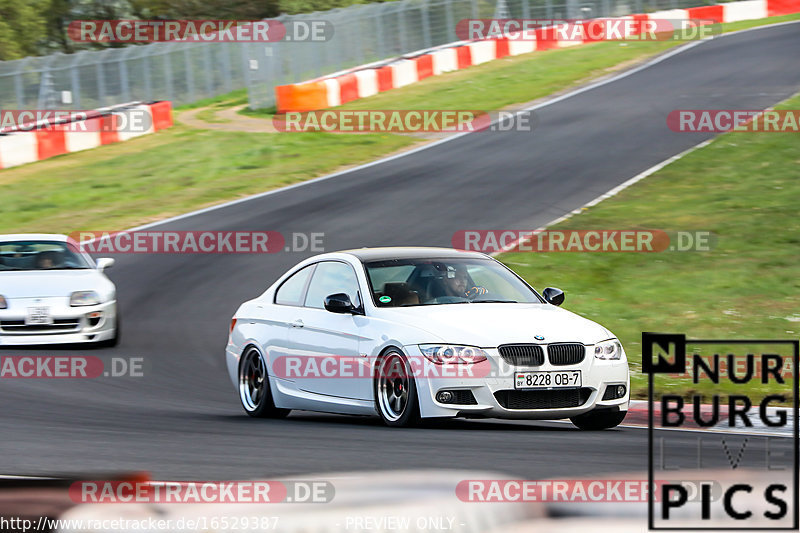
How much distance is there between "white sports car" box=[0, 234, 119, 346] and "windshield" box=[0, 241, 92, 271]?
1 centimetres

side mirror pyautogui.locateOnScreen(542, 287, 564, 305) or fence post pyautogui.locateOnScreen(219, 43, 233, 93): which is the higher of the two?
side mirror pyautogui.locateOnScreen(542, 287, 564, 305)

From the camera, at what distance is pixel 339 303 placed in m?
9.65

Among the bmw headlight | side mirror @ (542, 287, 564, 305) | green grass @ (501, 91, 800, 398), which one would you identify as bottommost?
green grass @ (501, 91, 800, 398)

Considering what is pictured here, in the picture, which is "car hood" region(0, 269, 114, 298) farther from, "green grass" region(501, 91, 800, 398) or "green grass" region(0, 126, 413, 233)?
"green grass" region(0, 126, 413, 233)

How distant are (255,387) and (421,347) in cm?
240

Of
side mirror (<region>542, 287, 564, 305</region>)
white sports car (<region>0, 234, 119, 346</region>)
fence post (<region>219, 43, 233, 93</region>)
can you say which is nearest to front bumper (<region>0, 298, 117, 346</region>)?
white sports car (<region>0, 234, 119, 346</region>)

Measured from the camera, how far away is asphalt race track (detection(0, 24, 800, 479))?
25.2 feet

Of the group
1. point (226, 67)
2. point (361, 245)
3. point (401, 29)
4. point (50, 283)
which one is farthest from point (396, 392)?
point (226, 67)

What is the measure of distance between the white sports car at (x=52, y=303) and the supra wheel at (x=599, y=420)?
24.5 ft

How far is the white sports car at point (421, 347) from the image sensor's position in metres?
8.77

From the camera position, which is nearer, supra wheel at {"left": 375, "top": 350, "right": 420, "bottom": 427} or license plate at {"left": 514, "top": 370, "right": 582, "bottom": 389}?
license plate at {"left": 514, "top": 370, "right": 582, "bottom": 389}

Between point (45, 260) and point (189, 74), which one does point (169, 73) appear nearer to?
point (189, 74)

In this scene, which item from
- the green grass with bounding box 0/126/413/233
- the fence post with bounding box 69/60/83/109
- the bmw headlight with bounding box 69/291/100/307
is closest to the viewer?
the bmw headlight with bounding box 69/291/100/307

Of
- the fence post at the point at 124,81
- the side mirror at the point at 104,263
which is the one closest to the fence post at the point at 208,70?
A: the fence post at the point at 124,81
